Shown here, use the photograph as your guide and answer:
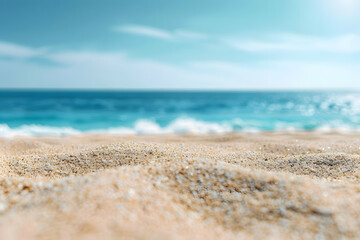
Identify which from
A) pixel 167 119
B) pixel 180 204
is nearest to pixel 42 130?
pixel 167 119

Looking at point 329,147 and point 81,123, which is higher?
point 329,147

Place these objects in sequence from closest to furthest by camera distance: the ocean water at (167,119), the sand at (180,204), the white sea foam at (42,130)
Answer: the sand at (180,204) < the white sea foam at (42,130) < the ocean water at (167,119)

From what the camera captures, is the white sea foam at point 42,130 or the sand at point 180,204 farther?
the white sea foam at point 42,130

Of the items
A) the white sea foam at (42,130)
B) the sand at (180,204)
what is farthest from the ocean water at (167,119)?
the sand at (180,204)

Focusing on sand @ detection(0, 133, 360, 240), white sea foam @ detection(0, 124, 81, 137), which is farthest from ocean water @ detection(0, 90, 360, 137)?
sand @ detection(0, 133, 360, 240)

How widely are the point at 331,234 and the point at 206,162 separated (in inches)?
44.3

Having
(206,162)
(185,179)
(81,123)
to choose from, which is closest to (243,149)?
(206,162)

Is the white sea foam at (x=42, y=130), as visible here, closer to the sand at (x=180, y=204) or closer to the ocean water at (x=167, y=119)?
the ocean water at (x=167, y=119)

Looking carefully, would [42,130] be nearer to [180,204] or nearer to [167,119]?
[167,119]

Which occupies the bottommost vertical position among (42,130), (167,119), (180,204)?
(42,130)

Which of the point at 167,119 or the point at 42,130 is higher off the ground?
the point at 167,119

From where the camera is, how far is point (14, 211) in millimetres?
1655

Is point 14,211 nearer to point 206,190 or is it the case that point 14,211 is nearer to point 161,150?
point 206,190

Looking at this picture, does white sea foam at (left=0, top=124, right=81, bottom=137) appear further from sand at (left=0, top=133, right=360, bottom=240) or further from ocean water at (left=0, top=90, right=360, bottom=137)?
sand at (left=0, top=133, right=360, bottom=240)
